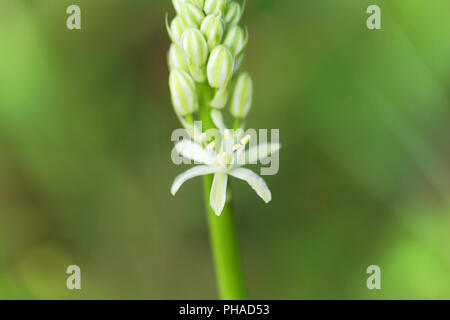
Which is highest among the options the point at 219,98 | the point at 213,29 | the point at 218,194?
the point at 213,29

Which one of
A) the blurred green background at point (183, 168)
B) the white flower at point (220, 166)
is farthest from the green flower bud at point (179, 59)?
the blurred green background at point (183, 168)

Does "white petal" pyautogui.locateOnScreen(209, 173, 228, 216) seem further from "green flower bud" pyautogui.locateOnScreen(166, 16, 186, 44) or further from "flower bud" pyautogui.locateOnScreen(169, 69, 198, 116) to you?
"green flower bud" pyautogui.locateOnScreen(166, 16, 186, 44)

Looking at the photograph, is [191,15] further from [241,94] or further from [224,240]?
[224,240]

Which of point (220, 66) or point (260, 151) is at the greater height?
point (220, 66)

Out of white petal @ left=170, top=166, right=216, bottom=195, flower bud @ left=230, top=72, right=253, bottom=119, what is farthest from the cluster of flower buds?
white petal @ left=170, top=166, right=216, bottom=195

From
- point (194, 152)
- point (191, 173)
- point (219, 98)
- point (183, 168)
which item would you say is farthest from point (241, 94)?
point (183, 168)
